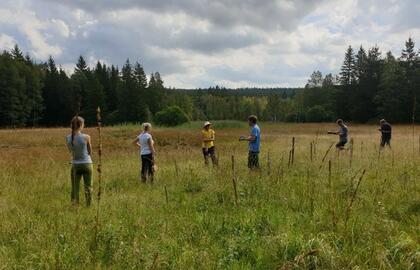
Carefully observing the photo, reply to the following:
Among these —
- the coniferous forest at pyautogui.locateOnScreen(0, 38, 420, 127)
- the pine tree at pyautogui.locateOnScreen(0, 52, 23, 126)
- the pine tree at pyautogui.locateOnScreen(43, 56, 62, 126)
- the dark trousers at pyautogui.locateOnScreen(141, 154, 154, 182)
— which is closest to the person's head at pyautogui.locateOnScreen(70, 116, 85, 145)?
the dark trousers at pyautogui.locateOnScreen(141, 154, 154, 182)

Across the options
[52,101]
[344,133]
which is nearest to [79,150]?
[344,133]

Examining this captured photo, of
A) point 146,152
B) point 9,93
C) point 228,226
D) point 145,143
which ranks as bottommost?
point 228,226

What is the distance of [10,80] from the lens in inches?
2579

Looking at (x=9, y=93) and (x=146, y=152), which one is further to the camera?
(x=9, y=93)

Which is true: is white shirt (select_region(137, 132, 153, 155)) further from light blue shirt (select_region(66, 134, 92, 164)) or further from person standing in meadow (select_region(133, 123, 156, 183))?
light blue shirt (select_region(66, 134, 92, 164))

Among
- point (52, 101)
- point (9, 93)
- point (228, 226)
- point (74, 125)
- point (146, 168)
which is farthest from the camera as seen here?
point (52, 101)

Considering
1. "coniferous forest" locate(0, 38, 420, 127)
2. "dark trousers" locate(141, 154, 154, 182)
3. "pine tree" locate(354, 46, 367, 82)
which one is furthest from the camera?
"pine tree" locate(354, 46, 367, 82)

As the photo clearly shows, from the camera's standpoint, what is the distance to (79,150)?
7.71 metres

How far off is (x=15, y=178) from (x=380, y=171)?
28.4 ft

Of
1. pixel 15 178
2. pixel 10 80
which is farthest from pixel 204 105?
pixel 15 178

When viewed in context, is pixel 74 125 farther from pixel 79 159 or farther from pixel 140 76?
pixel 140 76

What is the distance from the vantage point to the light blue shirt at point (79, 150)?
7665mm

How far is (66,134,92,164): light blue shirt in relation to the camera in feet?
25.1

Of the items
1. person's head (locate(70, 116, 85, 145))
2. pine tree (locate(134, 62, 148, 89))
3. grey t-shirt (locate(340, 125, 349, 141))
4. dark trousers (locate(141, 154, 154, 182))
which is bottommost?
dark trousers (locate(141, 154, 154, 182))
